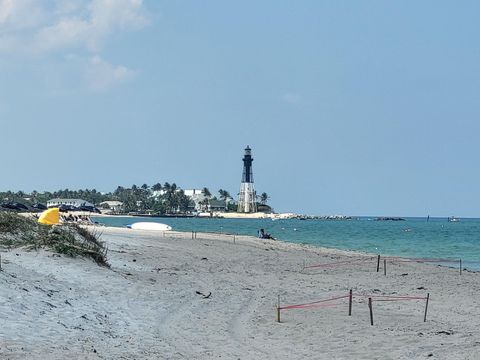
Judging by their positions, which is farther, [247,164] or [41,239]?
[247,164]

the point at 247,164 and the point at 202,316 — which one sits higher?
the point at 247,164

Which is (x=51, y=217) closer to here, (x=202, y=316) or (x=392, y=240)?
(x=202, y=316)

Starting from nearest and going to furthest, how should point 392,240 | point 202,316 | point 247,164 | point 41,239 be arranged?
point 202,316 → point 41,239 → point 392,240 → point 247,164

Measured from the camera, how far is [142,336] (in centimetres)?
1188

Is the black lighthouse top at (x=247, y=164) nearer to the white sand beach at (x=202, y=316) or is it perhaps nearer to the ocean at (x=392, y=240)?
the ocean at (x=392, y=240)

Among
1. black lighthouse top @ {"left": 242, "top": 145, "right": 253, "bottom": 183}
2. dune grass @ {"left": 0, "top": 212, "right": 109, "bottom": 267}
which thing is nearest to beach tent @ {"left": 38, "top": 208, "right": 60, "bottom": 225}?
dune grass @ {"left": 0, "top": 212, "right": 109, "bottom": 267}

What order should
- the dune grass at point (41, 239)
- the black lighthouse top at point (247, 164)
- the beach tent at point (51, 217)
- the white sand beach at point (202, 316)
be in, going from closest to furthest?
the white sand beach at point (202, 316) → the dune grass at point (41, 239) → the beach tent at point (51, 217) → the black lighthouse top at point (247, 164)

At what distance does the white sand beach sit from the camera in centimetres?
1094

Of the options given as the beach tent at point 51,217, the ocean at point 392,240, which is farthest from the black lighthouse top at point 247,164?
the beach tent at point 51,217

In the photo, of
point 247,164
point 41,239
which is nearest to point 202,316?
point 41,239

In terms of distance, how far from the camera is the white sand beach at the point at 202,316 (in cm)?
1094

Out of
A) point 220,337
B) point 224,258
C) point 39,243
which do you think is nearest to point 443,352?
point 220,337

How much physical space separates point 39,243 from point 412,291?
1276cm

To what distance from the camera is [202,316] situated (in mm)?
15055
